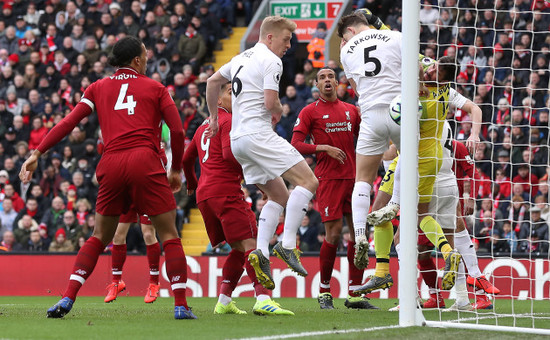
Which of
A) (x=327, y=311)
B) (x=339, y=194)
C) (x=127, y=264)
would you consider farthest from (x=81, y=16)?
(x=327, y=311)

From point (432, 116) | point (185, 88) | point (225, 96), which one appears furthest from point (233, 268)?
point (185, 88)

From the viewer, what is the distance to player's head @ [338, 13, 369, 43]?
9.09 metres

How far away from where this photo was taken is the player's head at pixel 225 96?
9.22 meters

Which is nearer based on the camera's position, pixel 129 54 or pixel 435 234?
pixel 129 54

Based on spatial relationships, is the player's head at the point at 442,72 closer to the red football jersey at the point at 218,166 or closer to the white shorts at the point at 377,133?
the white shorts at the point at 377,133

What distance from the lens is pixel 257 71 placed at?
8.16 metres

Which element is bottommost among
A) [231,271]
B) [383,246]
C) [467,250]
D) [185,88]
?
[231,271]

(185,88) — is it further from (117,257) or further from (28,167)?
(28,167)

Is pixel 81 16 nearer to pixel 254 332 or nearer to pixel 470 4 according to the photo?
pixel 470 4

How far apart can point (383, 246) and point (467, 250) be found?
1.32 m

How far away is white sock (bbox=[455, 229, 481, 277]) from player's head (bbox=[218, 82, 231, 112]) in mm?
2662

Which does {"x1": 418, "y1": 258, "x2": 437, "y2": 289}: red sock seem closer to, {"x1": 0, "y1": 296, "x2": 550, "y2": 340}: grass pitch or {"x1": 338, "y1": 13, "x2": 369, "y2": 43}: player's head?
{"x1": 0, "y1": 296, "x2": 550, "y2": 340}: grass pitch

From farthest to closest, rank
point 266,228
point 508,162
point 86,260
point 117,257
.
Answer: point 508,162 → point 117,257 → point 266,228 → point 86,260

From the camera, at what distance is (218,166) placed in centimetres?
886
